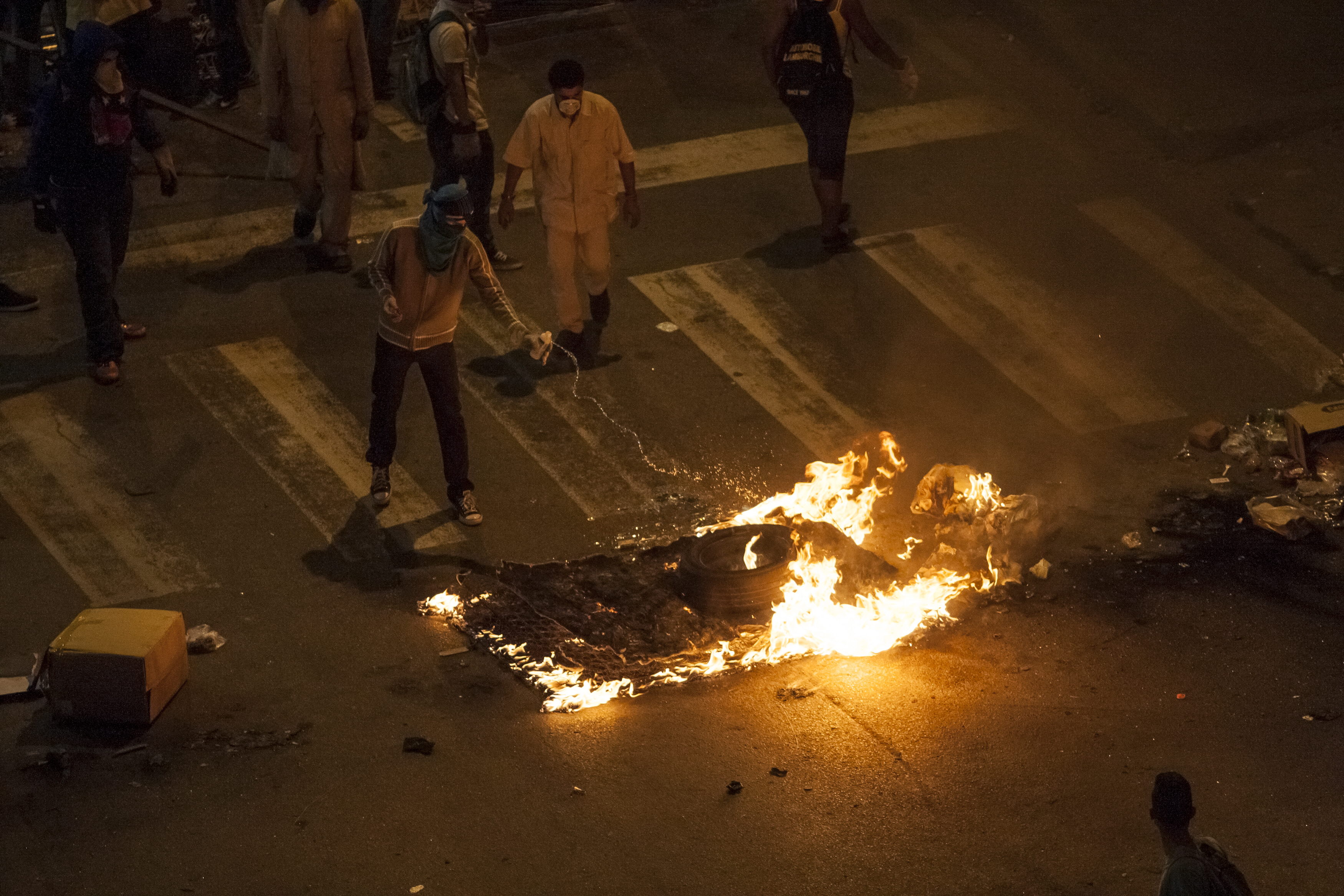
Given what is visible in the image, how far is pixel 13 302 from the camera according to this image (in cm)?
1190

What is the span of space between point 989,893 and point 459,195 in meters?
4.43

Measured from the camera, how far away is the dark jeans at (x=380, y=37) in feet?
50.2

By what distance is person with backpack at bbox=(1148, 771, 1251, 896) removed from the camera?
508 cm

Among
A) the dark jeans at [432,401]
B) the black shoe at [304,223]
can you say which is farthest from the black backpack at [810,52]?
the dark jeans at [432,401]

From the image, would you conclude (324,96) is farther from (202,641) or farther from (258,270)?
(202,641)

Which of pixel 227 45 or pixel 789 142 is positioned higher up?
pixel 227 45

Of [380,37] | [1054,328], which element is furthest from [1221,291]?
[380,37]

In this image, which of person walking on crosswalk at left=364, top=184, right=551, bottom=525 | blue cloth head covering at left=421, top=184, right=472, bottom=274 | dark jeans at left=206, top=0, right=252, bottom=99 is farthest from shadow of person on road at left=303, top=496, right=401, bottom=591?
dark jeans at left=206, top=0, right=252, bottom=99

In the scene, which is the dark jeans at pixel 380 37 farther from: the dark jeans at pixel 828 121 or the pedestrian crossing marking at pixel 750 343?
the dark jeans at pixel 828 121

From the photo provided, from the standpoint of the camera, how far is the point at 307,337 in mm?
11641

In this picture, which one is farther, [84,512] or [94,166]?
[94,166]

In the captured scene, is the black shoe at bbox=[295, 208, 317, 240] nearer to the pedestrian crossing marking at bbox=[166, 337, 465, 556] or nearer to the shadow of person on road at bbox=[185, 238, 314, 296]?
the shadow of person on road at bbox=[185, 238, 314, 296]

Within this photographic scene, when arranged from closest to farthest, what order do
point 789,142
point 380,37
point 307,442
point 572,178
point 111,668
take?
point 111,668 → point 307,442 → point 572,178 → point 789,142 → point 380,37

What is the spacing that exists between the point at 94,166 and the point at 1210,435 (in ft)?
23.0
